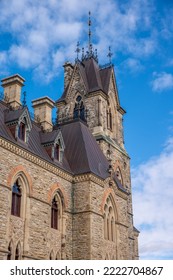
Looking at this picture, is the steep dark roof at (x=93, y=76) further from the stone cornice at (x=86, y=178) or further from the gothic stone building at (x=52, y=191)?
the stone cornice at (x=86, y=178)

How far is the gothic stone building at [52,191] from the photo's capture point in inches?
900

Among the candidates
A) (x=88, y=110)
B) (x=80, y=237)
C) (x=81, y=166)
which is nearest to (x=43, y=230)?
(x=80, y=237)

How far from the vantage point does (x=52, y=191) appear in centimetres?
2600

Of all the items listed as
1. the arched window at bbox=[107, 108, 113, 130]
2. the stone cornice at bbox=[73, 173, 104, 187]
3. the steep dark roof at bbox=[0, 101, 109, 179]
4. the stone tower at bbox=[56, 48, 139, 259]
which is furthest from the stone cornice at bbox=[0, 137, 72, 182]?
the arched window at bbox=[107, 108, 113, 130]

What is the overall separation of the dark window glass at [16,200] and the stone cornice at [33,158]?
67.6 inches

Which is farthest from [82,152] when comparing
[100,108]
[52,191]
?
[100,108]

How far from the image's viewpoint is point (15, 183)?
76.8 feet

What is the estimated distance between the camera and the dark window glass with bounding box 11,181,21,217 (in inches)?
906

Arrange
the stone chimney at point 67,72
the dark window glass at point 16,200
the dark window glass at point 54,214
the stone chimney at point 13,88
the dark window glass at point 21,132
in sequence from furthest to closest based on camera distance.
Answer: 1. the stone chimney at point 67,72
2. the stone chimney at point 13,88
3. the dark window glass at point 54,214
4. the dark window glass at point 21,132
5. the dark window glass at point 16,200

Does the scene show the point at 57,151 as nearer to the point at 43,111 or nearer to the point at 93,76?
the point at 43,111

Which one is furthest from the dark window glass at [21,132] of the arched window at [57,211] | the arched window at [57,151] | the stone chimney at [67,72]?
the stone chimney at [67,72]

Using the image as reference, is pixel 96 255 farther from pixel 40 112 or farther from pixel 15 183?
pixel 40 112

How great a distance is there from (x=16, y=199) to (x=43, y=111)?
433 inches
